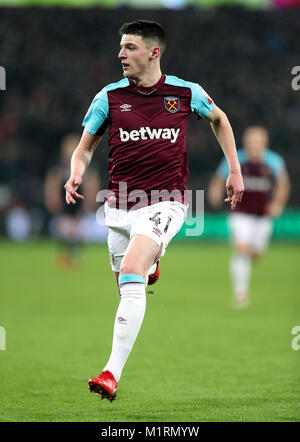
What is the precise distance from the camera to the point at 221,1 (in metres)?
24.0

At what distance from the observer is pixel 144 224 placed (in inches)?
189

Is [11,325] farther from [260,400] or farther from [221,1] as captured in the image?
[221,1]

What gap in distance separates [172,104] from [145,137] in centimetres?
30

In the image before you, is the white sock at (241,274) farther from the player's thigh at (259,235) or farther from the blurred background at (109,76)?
the blurred background at (109,76)

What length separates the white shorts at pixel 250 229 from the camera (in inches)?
428

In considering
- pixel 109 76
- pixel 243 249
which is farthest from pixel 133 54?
pixel 109 76

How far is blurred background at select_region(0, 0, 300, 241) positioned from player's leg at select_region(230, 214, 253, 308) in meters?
10.6

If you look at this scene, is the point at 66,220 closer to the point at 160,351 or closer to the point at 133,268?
the point at 160,351

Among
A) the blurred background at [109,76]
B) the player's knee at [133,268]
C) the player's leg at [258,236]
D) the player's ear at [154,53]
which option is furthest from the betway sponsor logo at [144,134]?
the blurred background at [109,76]

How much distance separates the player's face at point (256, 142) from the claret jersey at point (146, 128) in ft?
18.7

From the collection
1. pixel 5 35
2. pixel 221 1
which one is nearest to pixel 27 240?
pixel 5 35

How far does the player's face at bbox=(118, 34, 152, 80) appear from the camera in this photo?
4957mm
